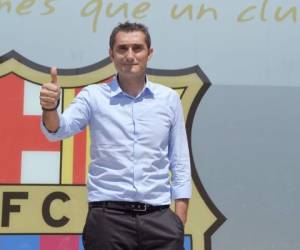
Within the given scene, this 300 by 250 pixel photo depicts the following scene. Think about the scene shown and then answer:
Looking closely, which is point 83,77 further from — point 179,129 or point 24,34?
point 179,129

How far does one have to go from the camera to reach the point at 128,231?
1068 millimetres

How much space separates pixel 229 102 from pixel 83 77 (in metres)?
0.56

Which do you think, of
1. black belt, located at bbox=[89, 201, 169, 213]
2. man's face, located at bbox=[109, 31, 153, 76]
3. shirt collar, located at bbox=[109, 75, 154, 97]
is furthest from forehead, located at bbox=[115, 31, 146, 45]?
black belt, located at bbox=[89, 201, 169, 213]

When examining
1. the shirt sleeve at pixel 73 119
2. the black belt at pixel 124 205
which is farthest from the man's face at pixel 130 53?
the black belt at pixel 124 205

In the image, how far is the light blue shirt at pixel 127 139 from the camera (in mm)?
1076

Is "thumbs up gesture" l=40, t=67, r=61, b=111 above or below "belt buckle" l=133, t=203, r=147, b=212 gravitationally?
above

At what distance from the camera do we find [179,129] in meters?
1.18

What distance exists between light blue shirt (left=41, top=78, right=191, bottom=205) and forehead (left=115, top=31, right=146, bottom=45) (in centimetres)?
11

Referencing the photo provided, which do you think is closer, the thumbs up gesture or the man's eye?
the thumbs up gesture

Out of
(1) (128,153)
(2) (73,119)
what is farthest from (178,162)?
(2) (73,119)

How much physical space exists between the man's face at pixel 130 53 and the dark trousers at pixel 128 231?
0.35 meters

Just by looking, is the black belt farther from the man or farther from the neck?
the neck

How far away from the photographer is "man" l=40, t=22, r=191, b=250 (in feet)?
3.50

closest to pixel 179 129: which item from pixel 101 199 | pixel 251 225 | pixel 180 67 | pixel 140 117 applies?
pixel 140 117
